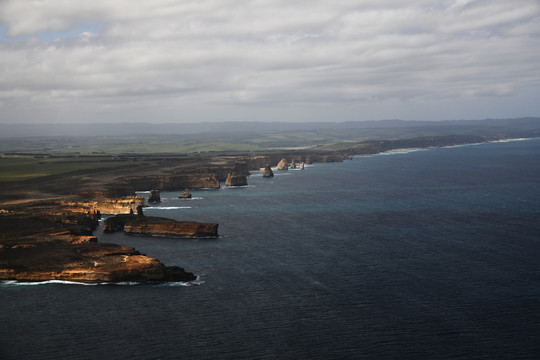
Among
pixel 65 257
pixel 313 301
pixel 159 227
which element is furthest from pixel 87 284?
pixel 159 227

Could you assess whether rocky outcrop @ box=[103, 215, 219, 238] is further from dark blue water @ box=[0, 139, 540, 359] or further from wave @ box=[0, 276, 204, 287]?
wave @ box=[0, 276, 204, 287]

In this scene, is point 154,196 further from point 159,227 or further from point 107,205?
point 159,227

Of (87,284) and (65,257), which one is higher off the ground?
(65,257)

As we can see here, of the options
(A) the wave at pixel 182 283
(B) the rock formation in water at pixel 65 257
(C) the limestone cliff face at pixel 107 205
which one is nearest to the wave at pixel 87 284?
(A) the wave at pixel 182 283

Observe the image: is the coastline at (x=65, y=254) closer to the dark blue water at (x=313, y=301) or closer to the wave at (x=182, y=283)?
the wave at (x=182, y=283)

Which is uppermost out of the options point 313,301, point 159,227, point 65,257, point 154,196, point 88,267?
point 154,196

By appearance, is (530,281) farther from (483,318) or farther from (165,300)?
(165,300)

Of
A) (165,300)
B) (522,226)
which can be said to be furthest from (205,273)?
(522,226)
